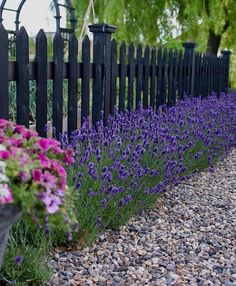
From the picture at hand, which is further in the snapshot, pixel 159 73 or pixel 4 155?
pixel 159 73

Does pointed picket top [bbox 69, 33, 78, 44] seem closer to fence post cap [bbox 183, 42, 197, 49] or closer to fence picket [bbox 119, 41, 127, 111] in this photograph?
fence picket [bbox 119, 41, 127, 111]

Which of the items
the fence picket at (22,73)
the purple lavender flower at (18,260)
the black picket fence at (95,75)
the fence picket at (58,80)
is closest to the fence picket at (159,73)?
the black picket fence at (95,75)

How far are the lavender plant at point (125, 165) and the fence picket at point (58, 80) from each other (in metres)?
0.21

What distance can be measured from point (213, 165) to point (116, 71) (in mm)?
1570

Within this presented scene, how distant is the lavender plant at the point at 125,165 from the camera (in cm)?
305

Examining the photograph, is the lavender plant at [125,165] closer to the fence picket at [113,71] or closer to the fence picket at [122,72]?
the fence picket at [113,71]

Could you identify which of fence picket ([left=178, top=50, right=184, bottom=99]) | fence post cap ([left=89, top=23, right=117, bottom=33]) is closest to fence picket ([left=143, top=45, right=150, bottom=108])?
fence post cap ([left=89, top=23, right=117, bottom=33])

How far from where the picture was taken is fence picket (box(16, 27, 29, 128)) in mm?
3488

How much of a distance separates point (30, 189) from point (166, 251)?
1.76 m

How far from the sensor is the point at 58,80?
4062 millimetres

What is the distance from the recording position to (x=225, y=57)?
451 inches

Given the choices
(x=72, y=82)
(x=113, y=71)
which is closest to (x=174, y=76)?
(x=113, y=71)

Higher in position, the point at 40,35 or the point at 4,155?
the point at 40,35

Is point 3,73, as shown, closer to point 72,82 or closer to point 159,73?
point 72,82
